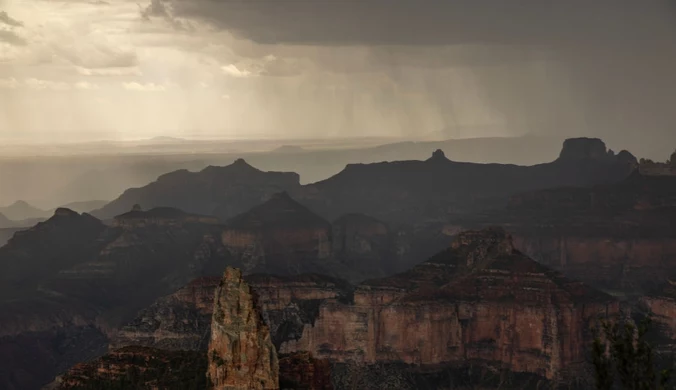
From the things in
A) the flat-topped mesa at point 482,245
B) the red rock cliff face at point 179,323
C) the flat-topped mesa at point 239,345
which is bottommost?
the red rock cliff face at point 179,323

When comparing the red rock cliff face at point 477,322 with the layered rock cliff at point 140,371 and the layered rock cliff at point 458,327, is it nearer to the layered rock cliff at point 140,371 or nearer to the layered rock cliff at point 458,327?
the layered rock cliff at point 458,327

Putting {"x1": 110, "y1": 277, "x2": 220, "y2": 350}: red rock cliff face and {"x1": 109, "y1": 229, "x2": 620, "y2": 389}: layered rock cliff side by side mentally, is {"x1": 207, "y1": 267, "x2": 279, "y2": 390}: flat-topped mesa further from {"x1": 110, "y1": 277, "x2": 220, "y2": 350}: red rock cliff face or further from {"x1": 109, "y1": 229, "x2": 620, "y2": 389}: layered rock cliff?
{"x1": 110, "y1": 277, "x2": 220, "y2": 350}: red rock cliff face

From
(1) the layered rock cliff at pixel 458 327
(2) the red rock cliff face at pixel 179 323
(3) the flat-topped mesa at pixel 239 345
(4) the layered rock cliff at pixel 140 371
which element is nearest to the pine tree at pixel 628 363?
(3) the flat-topped mesa at pixel 239 345

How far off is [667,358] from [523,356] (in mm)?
14422

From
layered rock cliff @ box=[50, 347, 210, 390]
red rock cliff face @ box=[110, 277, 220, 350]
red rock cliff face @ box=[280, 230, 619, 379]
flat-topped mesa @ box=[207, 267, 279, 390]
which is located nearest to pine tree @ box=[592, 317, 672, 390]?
flat-topped mesa @ box=[207, 267, 279, 390]

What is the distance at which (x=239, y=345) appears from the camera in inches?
3674

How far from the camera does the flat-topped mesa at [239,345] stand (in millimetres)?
92750

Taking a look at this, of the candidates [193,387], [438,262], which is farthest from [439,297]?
[193,387]

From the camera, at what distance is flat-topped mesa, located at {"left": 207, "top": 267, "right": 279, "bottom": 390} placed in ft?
304

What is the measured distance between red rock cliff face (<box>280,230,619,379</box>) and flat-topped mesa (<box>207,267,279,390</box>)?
57.3 metres

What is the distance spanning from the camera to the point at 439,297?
501 feet

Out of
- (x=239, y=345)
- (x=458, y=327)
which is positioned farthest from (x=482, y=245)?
(x=239, y=345)

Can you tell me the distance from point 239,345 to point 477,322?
61.7 m

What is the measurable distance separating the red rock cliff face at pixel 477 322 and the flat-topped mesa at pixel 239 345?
57.3m
